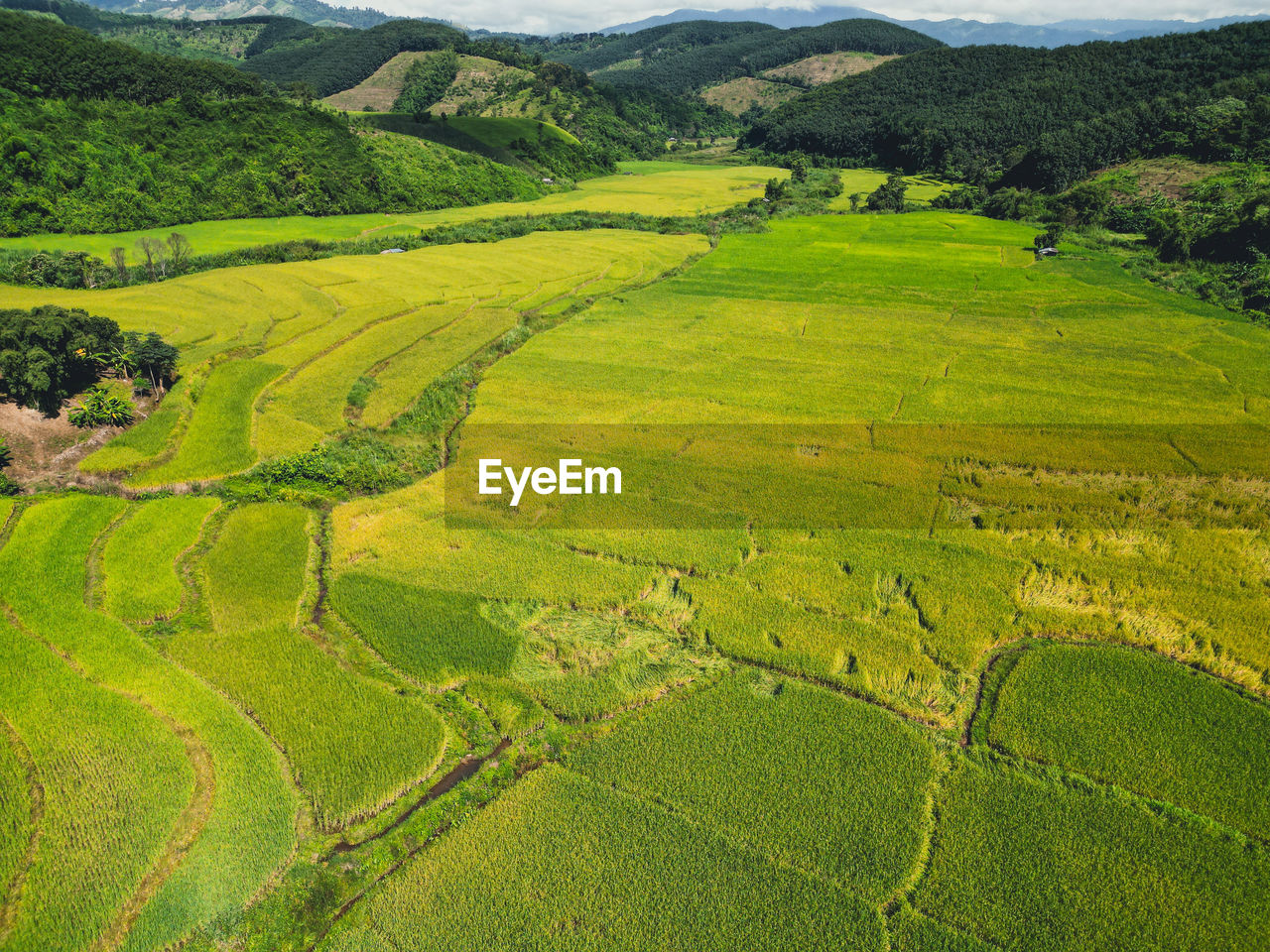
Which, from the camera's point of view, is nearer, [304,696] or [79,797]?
[79,797]

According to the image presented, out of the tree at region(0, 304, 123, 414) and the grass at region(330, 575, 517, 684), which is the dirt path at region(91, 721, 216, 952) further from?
the tree at region(0, 304, 123, 414)

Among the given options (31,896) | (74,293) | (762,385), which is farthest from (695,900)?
(74,293)

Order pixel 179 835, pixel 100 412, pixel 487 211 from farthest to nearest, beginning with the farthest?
pixel 487 211 → pixel 100 412 → pixel 179 835

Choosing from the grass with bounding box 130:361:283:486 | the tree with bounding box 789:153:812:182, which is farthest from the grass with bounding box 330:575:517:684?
the tree with bounding box 789:153:812:182

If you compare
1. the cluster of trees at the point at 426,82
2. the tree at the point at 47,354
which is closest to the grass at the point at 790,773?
the tree at the point at 47,354

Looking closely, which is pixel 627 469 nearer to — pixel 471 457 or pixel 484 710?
pixel 471 457

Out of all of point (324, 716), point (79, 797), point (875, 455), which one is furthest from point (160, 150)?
point (875, 455)

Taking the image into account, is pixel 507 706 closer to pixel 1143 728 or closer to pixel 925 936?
pixel 925 936

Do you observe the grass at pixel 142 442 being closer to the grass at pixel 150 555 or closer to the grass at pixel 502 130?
the grass at pixel 150 555
